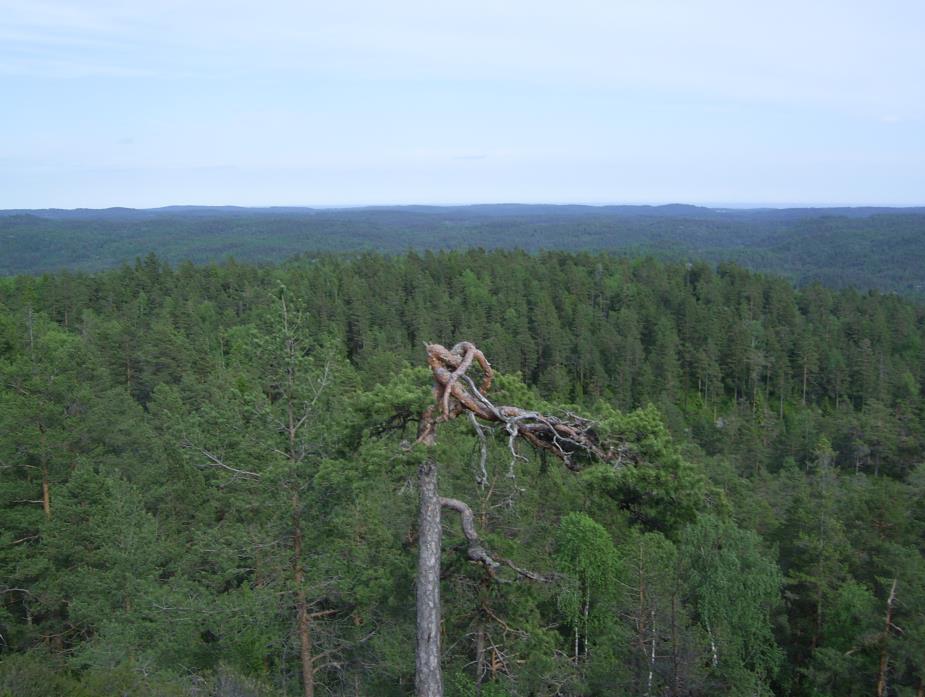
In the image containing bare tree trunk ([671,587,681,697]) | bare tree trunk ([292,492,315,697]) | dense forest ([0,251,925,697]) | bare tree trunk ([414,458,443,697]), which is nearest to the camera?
bare tree trunk ([414,458,443,697])

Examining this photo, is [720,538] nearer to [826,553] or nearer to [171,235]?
[826,553]

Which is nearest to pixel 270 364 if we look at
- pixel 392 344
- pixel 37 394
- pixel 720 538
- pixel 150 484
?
pixel 37 394

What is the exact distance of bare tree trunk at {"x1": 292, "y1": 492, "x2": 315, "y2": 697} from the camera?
8859 mm

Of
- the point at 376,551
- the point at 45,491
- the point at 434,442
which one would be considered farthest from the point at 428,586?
the point at 45,491

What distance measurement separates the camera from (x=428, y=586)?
21.5 ft

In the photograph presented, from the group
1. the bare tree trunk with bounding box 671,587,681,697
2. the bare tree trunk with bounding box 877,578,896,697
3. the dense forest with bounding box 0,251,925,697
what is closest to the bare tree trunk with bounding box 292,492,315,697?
the dense forest with bounding box 0,251,925,697

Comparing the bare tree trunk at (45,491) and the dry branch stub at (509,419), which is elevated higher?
the dry branch stub at (509,419)

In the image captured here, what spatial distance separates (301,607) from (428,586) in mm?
3137

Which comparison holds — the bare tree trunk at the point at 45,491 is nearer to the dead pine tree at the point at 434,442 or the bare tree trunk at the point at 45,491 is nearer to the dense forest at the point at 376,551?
the dense forest at the point at 376,551

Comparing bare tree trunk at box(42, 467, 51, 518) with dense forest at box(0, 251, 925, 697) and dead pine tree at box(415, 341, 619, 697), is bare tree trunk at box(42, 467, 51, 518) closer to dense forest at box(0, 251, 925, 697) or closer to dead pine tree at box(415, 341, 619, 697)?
dense forest at box(0, 251, 925, 697)

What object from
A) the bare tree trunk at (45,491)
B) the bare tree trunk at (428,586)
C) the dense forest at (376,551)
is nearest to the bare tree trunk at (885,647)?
the dense forest at (376,551)

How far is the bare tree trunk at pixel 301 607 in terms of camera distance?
886cm

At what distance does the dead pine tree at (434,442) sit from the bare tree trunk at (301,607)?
271cm

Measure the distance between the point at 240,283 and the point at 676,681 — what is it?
64.8 metres
